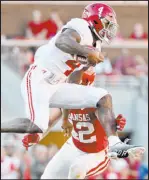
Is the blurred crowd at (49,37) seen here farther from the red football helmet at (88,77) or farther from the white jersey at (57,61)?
the white jersey at (57,61)

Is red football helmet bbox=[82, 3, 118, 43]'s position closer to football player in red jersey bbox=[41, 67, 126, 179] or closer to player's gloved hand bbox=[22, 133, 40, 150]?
football player in red jersey bbox=[41, 67, 126, 179]

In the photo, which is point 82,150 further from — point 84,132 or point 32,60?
point 32,60

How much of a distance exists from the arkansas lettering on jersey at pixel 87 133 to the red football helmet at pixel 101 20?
0.90m

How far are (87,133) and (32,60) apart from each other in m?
4.91

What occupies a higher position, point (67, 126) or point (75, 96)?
point (75, 96)

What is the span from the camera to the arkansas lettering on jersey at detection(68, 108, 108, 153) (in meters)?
7.54

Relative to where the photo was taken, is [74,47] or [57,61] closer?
[74,47]

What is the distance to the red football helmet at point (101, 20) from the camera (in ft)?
22.5

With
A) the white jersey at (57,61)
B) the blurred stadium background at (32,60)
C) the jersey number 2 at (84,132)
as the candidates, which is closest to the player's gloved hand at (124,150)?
the white jersey at (57,61)

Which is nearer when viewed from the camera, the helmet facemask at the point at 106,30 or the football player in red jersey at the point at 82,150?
the helmet facemask at the point at 106,30

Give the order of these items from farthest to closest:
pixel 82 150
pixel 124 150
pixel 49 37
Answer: pixel 49 37 → pixel 82 150 → pixel 124 150

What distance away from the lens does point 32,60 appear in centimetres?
1241

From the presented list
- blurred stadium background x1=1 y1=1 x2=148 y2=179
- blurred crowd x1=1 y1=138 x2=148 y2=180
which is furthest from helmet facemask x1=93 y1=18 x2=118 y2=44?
blurred crowd x1=1 y1=138 x2=148 y2=180

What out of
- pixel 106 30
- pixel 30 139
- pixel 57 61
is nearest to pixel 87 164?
pixel 30 139
